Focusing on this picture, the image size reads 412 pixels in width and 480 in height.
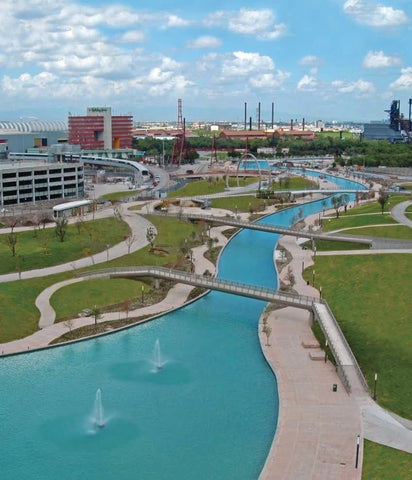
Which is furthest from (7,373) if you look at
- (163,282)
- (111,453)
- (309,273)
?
(309,273)

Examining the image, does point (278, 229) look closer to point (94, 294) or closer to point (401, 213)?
point (401, 213)

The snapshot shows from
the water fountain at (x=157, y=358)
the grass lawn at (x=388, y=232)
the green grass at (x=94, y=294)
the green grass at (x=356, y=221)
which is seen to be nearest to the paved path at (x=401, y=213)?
the green grass at (x=356, y=221)

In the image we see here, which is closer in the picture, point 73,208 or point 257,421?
point 257,421

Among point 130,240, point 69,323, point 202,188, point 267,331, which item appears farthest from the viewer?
point 202,188

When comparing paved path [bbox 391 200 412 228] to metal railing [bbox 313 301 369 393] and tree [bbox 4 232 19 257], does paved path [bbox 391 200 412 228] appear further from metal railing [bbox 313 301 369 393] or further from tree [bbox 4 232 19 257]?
tree [bbox 4 232 19 257]

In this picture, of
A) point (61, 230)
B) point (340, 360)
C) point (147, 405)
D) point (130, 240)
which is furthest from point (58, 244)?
point (340, 360)

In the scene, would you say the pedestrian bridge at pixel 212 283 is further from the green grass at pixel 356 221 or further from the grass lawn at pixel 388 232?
the green grass at pixel 356 221

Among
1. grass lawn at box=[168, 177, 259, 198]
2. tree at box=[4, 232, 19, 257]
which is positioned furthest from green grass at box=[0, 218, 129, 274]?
grass lawn at box=[168, 177, 259, 198]

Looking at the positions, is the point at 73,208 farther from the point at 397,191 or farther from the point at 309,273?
the point at 397,191
